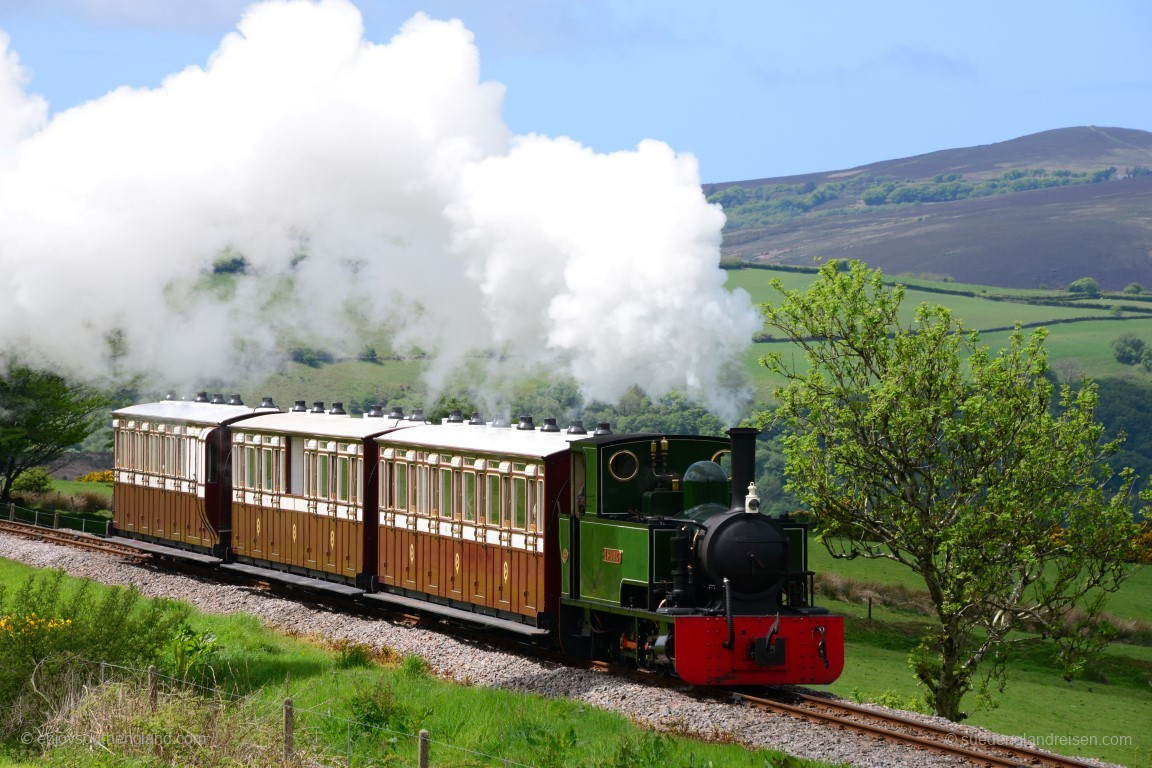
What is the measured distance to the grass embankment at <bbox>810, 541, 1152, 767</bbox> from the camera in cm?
2520

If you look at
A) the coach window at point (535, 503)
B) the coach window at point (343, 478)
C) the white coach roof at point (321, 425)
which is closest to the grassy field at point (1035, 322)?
the white coach roof at point (321, 425)

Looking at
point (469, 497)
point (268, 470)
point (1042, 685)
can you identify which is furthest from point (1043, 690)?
point (268, 470)

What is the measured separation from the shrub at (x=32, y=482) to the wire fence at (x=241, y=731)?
1423 inches

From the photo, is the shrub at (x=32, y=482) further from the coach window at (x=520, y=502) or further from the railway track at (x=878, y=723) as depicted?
the coach window at (x=520, y=502)

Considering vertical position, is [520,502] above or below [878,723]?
above

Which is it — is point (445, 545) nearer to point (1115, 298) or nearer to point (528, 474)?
point (528, 474)

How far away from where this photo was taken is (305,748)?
14227 millimetres

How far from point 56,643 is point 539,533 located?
252 inches

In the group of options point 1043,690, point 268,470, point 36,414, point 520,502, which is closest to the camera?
point 520,502

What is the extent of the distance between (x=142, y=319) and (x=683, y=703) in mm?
30513

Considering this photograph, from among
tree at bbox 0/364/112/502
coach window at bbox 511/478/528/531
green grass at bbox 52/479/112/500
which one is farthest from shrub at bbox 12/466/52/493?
coach window at bbox 511/478/528/531

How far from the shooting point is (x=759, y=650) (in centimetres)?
1720

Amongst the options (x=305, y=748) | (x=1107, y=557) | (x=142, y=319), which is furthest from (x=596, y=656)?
(x=142, y=319)

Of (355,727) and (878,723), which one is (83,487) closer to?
(355,727)
